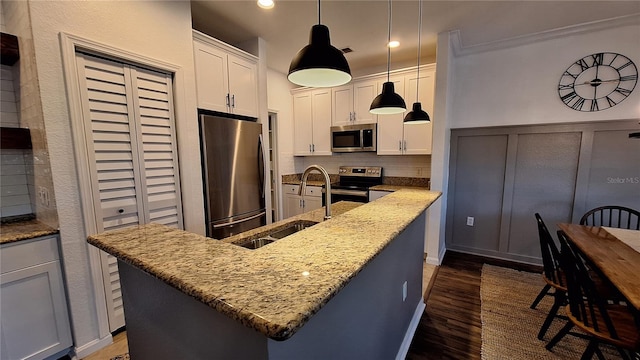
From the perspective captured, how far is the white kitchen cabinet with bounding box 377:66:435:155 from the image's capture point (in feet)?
10.8

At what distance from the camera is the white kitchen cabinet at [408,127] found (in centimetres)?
328

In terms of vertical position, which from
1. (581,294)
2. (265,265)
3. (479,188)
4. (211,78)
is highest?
(211,78)

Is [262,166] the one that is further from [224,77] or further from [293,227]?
[293,227]

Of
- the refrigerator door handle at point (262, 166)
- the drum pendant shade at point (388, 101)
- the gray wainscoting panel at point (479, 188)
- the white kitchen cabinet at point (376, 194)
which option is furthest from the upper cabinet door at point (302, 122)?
the drum pendant shade at point (388, 101)

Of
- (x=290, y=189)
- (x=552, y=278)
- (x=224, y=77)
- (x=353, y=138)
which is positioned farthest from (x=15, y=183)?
(x=552, y=278)

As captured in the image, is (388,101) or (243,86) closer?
(388,101)

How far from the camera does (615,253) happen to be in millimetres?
1645

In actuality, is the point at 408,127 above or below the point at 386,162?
above

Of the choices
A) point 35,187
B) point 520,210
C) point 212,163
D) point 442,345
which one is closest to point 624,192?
point 520,210

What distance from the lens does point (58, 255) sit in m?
1.62

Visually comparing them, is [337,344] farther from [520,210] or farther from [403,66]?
[403,66]

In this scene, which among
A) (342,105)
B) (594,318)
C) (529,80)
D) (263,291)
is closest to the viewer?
(263,291)

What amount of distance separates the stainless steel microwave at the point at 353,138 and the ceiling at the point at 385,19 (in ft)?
3.65

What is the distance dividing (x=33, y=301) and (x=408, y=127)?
385cm
